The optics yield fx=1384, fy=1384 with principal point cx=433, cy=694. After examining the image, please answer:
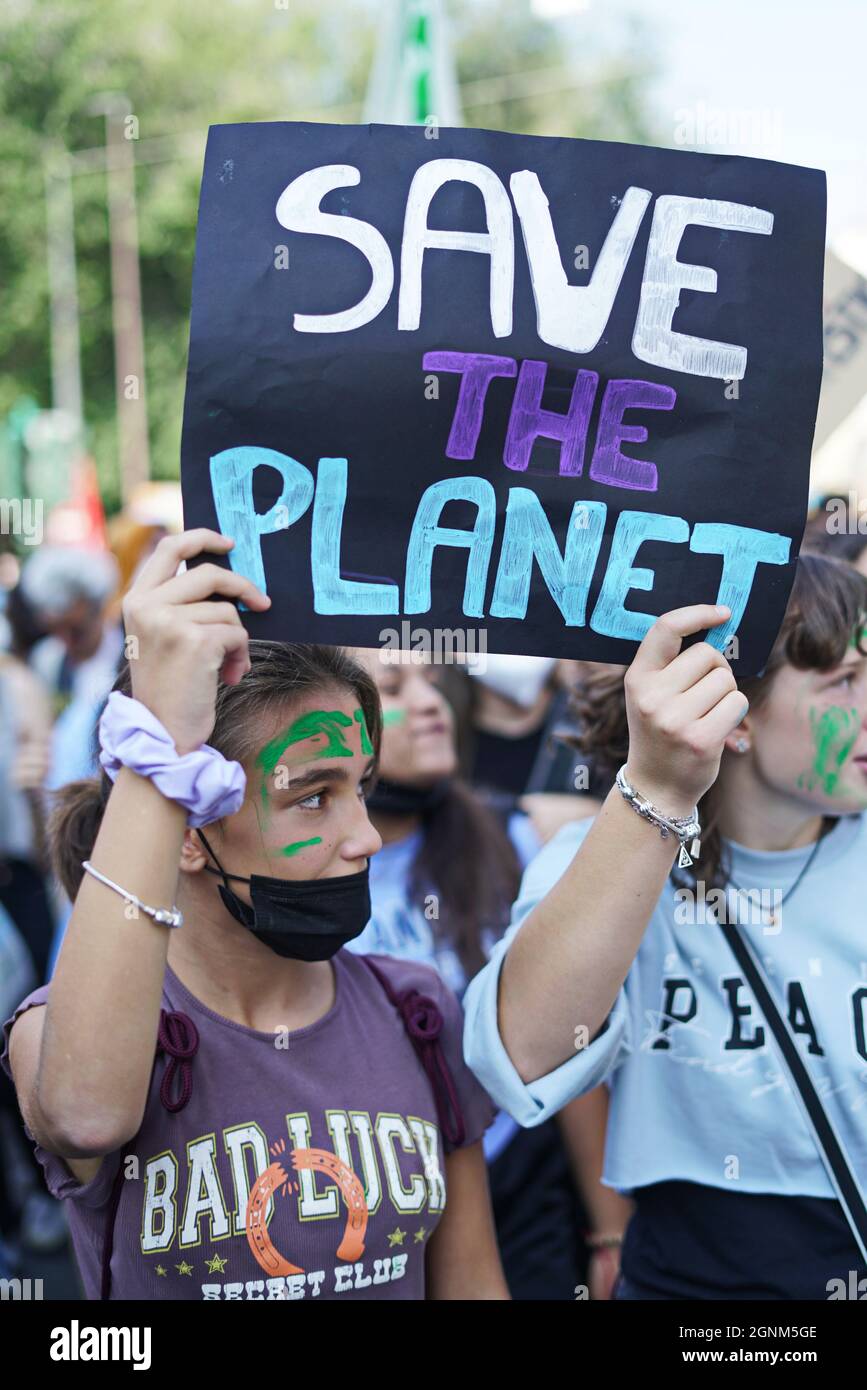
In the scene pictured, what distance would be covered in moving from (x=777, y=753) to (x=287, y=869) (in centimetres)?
85

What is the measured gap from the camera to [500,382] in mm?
1768

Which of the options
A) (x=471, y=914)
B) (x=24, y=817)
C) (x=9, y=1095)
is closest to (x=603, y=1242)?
(x=471, y=914)

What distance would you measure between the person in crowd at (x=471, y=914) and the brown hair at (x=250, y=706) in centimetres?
82

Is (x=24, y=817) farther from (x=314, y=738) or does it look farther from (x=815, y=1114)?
(x=815, y=1114)

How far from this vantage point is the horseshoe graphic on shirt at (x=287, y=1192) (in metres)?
1.79

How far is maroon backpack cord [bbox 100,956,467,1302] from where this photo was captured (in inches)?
70.7

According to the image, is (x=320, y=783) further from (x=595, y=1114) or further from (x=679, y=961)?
(x=595, y=1114)

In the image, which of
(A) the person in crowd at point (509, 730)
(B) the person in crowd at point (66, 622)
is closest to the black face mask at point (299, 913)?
(A) the person in crowd at point (509, 730)

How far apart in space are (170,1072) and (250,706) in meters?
0.51

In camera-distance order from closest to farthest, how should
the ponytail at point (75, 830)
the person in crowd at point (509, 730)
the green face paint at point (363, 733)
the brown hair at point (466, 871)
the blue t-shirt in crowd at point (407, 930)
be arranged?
the green face paint at point (363, 733) → the ponytail at point (75, 830) → the blue t-shirt in crowd at point (407, 930) → the brown hair at point (466, 871) → the person in crowd at point (509, 730)

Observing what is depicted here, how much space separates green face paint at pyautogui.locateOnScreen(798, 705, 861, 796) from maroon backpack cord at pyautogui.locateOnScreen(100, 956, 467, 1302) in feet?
2.34

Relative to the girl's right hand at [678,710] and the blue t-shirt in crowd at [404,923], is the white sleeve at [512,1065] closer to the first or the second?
the girl's right hand at [678,710]

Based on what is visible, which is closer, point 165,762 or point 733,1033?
point 165,762

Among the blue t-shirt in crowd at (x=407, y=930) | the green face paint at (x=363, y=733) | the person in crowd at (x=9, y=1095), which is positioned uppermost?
the green face paint at (x=363, y=733)
